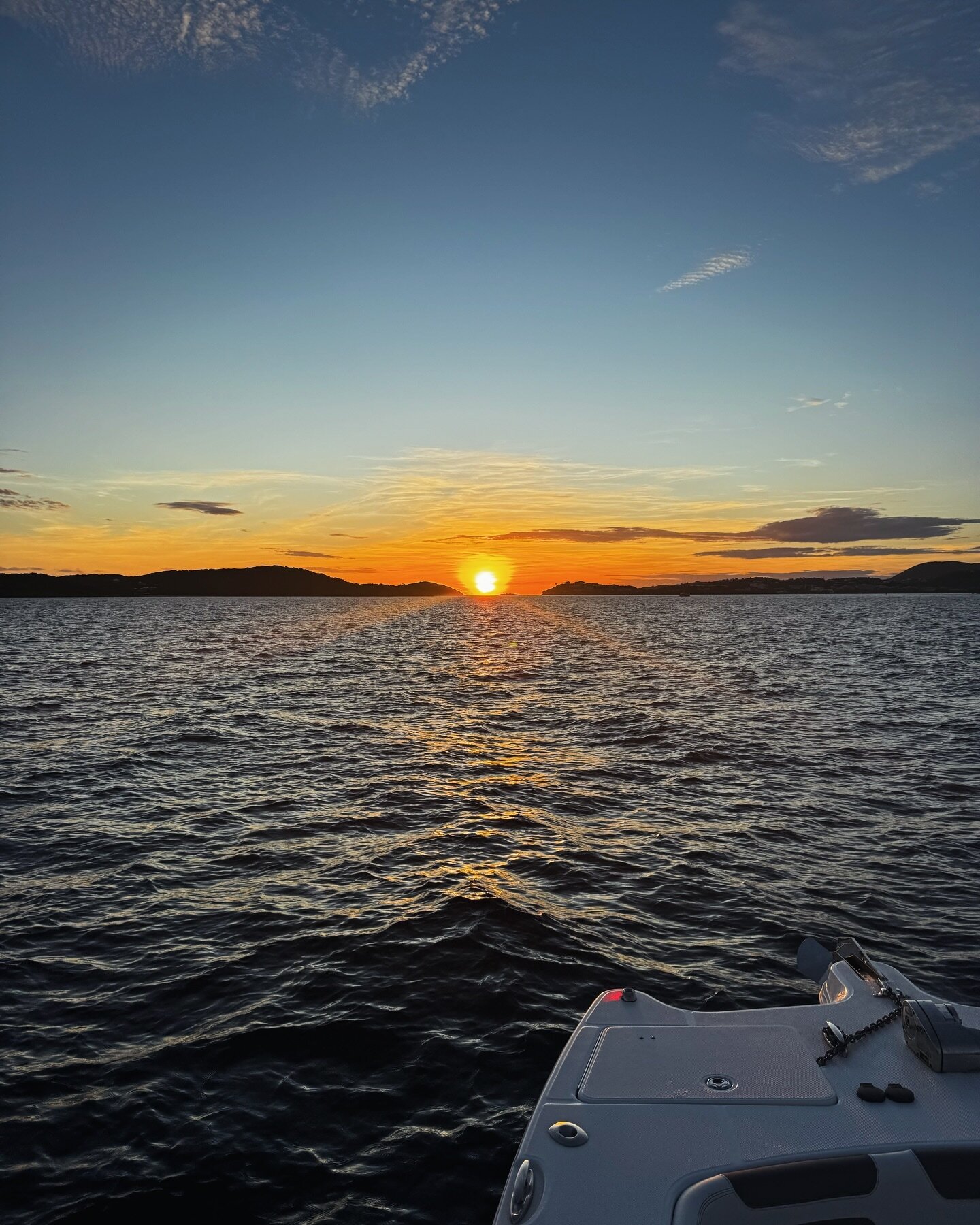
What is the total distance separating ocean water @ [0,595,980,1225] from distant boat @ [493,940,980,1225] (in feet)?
6.72

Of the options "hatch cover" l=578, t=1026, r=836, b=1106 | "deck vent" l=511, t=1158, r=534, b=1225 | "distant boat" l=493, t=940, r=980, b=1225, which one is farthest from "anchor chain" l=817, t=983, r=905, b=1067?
"deck vent" l=511, t=1158, r=534, b=1225

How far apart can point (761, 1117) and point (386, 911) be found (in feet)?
31.1

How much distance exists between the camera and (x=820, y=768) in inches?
1073

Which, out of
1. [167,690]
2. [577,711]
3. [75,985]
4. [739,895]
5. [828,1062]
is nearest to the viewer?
[828,1062]

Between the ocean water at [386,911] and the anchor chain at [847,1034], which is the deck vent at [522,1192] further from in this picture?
the anchor chain at [847,1034]

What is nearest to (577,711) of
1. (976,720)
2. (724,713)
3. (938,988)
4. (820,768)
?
(724,713)

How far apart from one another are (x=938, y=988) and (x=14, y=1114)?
44.1ft

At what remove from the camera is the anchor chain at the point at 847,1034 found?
8047mm

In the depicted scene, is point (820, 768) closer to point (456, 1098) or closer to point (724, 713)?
point (724, 713)

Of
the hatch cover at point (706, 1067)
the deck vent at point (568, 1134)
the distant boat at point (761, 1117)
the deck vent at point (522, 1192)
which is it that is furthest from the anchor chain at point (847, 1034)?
the deck vent at point (522, 1192)

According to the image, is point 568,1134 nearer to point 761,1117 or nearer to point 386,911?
point 761,1117

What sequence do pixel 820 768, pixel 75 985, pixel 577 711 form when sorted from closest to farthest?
pixel 75 985, pixel 820 768, pixel 577 711

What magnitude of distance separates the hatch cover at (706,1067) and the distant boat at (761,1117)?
0.8 inches

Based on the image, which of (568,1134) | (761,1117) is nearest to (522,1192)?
(568,1134)
